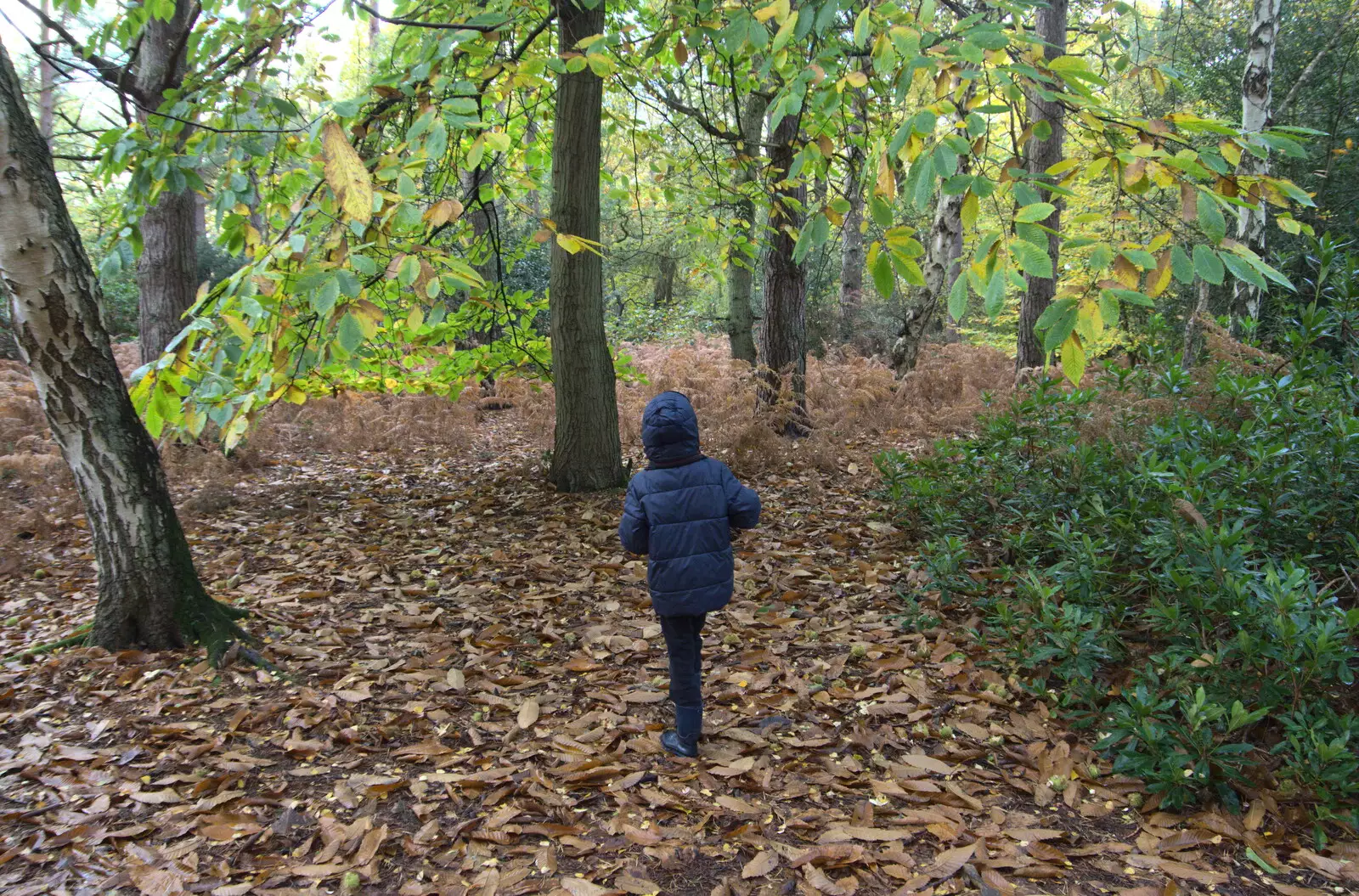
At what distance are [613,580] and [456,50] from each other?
3.21 meters

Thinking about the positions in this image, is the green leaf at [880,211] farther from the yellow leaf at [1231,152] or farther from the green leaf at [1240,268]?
the yellow leaf at [1231,152]

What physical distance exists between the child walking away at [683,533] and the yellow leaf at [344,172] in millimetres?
1390

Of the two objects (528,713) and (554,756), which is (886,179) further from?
(528,713)

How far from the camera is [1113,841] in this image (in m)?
2.69

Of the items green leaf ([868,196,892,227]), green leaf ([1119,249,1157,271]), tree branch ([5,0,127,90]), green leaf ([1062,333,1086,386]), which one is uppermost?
tree branch ([5,0,127,90])

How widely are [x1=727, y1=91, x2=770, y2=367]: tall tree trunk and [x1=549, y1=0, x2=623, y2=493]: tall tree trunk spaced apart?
1.46 meters

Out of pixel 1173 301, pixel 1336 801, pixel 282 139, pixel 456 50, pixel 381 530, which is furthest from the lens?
pixel 1173 301

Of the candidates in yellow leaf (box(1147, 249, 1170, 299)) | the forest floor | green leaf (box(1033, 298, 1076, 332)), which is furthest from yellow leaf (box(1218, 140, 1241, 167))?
the forest floor

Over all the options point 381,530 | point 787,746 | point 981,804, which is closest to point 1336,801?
point 981,804

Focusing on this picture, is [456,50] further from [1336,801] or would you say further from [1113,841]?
[1336,801]

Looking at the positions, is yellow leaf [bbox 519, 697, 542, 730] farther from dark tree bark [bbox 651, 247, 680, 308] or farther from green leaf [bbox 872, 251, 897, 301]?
dark tree bark [bbox 651, 247, 680, 308]

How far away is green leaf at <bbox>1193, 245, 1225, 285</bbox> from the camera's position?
6.57ft

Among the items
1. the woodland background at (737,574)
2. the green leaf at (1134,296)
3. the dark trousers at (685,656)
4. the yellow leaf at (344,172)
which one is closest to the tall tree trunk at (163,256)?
the woodland background at (737,574)

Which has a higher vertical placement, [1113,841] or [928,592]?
[928,592]
